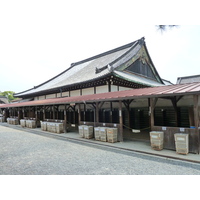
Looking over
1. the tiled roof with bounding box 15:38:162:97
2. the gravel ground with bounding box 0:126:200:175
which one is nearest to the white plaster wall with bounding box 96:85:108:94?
the tiled roof with bounding box 15:38:162:97

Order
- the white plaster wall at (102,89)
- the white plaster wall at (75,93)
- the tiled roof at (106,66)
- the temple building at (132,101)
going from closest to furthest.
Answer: the temple building at (132,101) < the white plaster wall at (102,89) < the tiled roof at (106,66) < the white plaster wall at (75,93)

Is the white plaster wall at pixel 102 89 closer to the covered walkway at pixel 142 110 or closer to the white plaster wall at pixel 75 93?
the covered walkway at pixel 142 110

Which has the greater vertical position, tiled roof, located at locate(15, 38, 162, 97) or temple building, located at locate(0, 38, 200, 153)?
tiled roof, located at locate(15, 38, 162, 97)

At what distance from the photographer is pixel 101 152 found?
6691mm

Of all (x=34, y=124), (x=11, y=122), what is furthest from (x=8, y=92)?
(x=34, y=124)

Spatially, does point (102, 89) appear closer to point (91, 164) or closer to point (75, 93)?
point (75, 93)

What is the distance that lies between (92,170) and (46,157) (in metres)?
2.39

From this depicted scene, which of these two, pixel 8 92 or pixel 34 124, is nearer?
pixel 34 124

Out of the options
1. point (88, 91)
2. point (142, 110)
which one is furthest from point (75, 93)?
point (142, 110)

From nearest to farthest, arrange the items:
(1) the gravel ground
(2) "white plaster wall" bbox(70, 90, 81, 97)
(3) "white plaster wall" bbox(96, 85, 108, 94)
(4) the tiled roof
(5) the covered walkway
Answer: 1. (1) the gravel ground
2. (5) the covered walkway
3. (3) "white plaster wall" bbox(96, 85, 108, 94)
4. (4) the tiled roof
5. (2) "white plaster wall" bbox(70, 90, 81, 97)

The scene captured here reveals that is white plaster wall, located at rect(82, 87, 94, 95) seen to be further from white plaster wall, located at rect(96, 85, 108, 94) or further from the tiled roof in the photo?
the tiled roof

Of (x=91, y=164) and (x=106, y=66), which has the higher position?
(x=106, y=66)

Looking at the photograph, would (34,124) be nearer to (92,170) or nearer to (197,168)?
(92,170)

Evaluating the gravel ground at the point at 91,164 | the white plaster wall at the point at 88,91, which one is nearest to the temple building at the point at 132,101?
the white plaster wall at the point at 88,91
